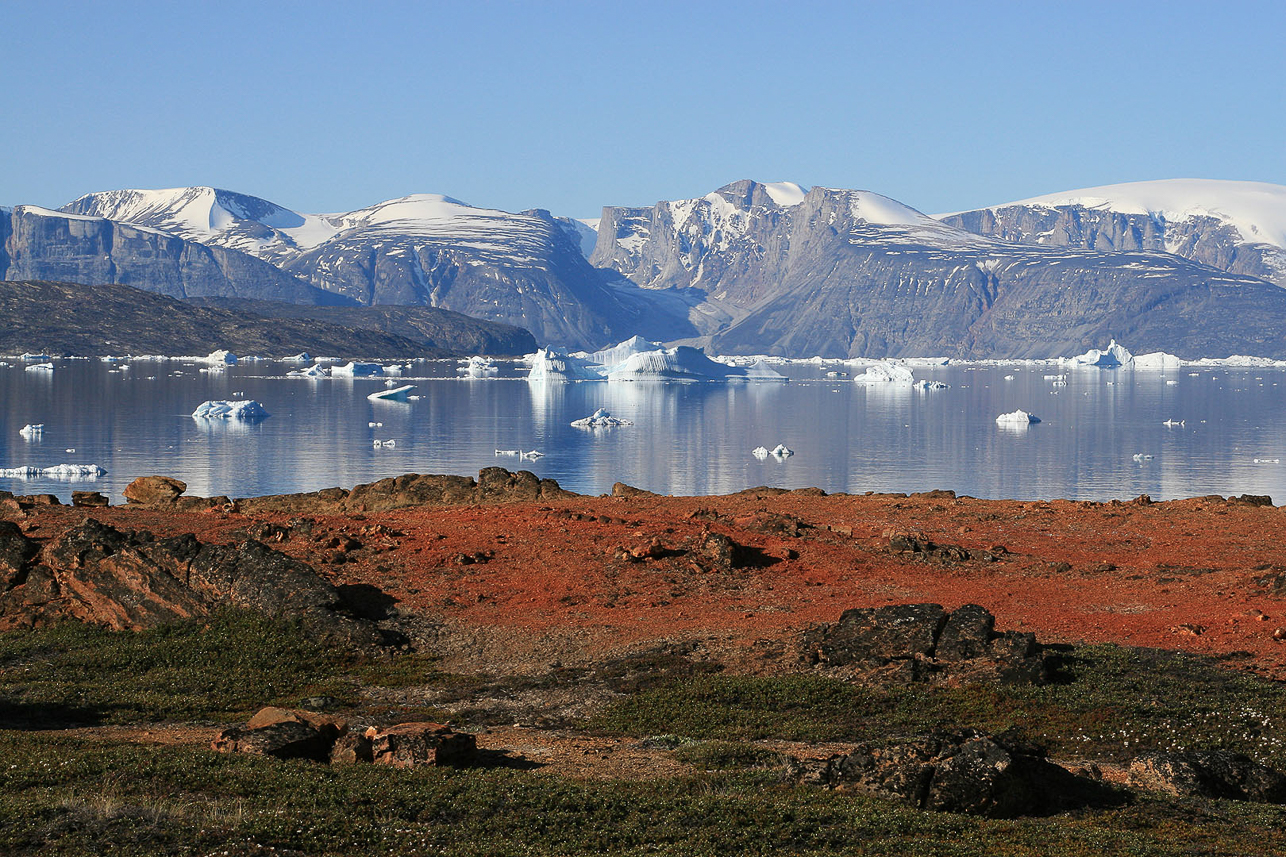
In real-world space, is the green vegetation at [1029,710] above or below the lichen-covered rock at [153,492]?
below

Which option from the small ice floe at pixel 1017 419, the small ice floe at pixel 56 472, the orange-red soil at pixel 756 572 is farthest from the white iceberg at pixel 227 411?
the orange-red soil at pixel 756 572

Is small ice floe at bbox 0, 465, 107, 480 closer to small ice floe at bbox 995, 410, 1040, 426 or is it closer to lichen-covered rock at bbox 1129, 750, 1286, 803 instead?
lichen-covered rock at bbox 1129, 750, 1286, 803

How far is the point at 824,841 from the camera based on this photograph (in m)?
13.9

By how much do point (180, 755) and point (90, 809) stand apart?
9.63 feet

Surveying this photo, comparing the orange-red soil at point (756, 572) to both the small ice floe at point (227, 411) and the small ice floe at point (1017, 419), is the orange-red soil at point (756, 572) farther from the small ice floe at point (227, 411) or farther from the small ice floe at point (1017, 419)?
the small ice floe at point (1017, 419)

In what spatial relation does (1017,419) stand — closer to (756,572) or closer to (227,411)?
(227,411)

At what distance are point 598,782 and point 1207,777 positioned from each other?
8830 millimetres

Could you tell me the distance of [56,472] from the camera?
83.8m

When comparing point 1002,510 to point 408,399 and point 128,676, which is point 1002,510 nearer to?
point 128,676

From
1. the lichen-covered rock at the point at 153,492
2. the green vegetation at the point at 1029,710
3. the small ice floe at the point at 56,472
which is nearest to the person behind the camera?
the green vegetation at the point at 1029,710

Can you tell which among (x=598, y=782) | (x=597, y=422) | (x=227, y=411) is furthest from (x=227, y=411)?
(x=598, y=782)

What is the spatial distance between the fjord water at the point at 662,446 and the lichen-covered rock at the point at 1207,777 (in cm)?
6699

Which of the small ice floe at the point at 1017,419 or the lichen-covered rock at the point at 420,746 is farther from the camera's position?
the small ice floe at the point at 1017,419

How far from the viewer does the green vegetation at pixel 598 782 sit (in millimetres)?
13672
